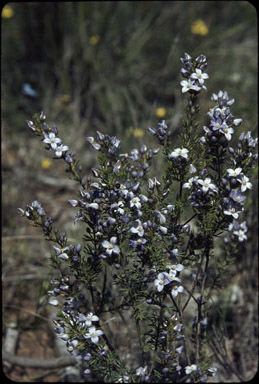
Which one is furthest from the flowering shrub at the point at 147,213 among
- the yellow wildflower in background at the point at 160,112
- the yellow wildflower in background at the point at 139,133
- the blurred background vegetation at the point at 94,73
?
the yellow wildflower in background at the point at 160,112

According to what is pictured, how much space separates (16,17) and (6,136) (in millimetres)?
1611

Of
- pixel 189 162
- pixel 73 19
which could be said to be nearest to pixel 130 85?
pixel 73 19

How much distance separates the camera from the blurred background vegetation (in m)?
5.23

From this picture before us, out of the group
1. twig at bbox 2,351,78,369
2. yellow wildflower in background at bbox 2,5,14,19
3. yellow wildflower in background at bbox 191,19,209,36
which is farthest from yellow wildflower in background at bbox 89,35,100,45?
twig at bbox 2,351,78,369

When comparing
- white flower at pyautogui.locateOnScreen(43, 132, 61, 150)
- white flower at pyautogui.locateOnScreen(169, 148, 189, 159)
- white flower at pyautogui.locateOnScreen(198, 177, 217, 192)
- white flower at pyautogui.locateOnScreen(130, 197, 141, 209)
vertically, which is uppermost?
white flower at pyautogui.locateOnScreen(43, 132, 61, 150)

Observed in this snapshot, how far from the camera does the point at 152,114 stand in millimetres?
5145

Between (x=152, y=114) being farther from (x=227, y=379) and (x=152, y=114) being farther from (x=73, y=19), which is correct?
(x=227, y=379)

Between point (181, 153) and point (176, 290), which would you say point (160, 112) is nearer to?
point (181, 153)

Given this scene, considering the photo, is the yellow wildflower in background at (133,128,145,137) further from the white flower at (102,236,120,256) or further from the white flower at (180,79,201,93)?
the white flower at (102,236,120,256)

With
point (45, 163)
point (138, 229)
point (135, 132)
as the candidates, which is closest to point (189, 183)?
point (138, 229)

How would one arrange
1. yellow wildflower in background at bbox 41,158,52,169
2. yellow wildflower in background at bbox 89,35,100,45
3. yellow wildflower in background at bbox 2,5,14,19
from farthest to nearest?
yellow wildflower in background at bbox 89,35,100,45 → yellow wildflower in background at bbox 2,5,14,19 → yellow wildflower in background at bbox 41,158,52,169

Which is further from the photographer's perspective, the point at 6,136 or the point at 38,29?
the point at 38,29

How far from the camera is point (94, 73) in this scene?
5664 mm

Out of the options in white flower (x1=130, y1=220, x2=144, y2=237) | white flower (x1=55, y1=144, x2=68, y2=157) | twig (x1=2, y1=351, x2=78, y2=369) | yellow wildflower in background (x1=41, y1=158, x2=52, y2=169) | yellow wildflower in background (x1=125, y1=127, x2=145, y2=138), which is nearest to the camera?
white flower (x1=130, y1=220, x2=144, y2=237)
